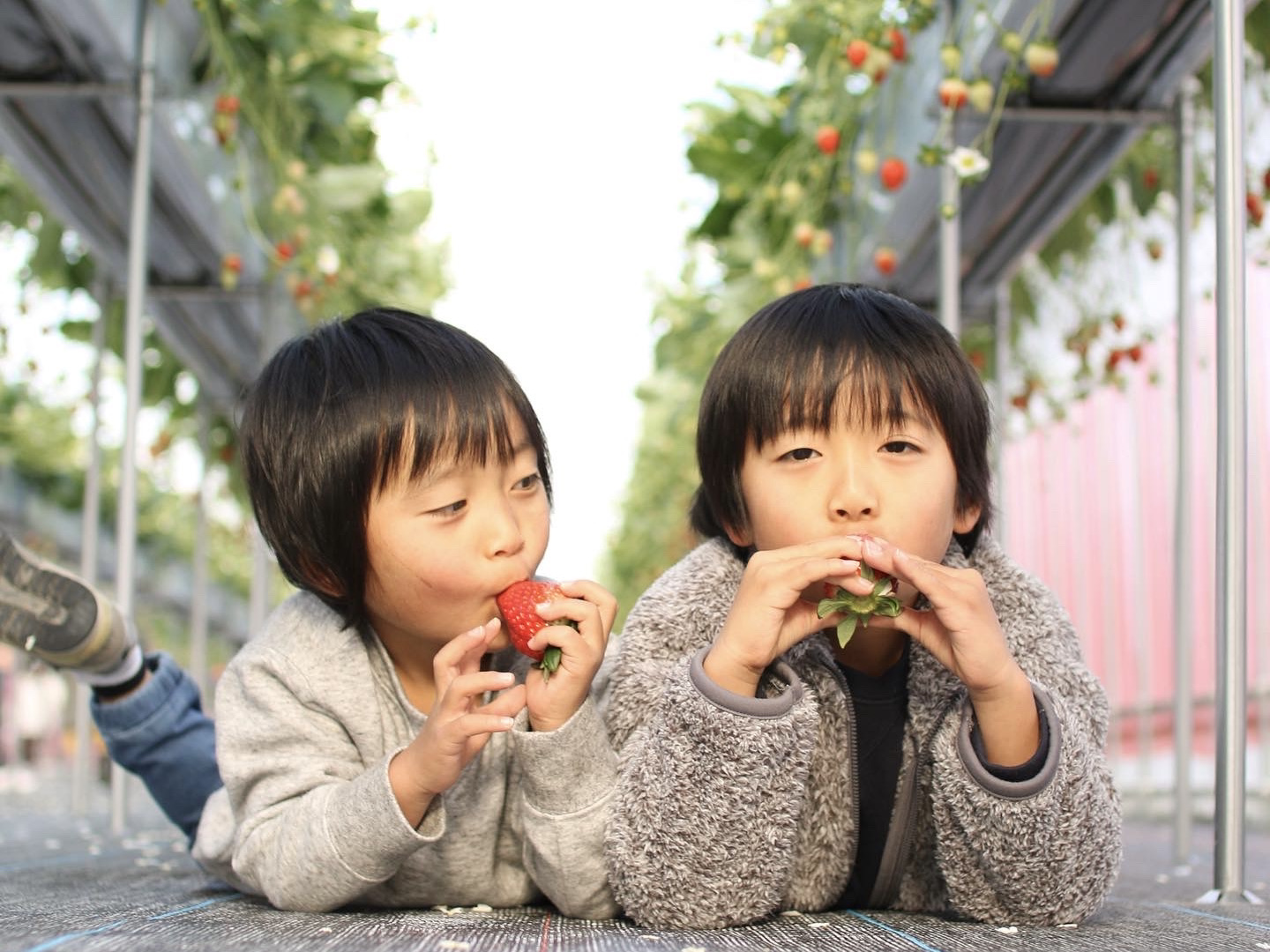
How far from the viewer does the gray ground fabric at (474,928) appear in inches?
49.1

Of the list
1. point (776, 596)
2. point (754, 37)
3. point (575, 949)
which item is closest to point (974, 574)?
point (776, 596)

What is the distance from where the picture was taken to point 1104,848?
1521 mm

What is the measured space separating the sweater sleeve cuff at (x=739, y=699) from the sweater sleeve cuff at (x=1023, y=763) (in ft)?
0.62

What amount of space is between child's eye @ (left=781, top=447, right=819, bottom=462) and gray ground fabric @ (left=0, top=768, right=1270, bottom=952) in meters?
0.51

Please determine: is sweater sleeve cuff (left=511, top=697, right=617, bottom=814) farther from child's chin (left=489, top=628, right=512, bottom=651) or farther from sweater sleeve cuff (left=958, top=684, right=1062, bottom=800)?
sweater sleeve cuff (left=958, top=684, right=1062, bottom=800)

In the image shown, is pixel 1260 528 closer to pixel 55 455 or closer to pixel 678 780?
pixel 678 780

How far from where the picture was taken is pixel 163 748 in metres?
2.49

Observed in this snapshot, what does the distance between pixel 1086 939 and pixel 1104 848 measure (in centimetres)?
17

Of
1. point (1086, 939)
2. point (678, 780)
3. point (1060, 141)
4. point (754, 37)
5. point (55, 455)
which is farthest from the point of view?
point (55, 455)

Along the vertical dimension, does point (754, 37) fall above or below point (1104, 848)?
above

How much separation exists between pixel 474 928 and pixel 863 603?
1.74 feet

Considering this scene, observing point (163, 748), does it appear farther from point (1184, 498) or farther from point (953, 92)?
point (1184, 498)

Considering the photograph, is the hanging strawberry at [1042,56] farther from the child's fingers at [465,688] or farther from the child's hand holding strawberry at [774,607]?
the child's fingers at [465,688]

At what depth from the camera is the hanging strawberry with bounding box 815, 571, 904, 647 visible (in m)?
1.43
